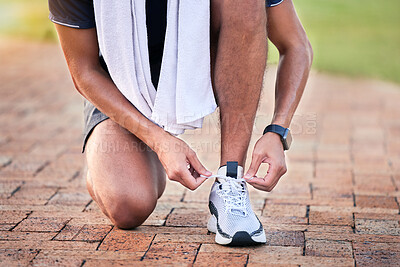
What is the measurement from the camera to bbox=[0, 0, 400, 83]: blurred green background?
6301 mm

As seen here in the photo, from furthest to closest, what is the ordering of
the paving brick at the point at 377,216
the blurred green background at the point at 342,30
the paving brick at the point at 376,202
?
the blurred green background at the point at 342,30 < the paving brick at the point at 376,202 < the paving brick at the point at 377,216

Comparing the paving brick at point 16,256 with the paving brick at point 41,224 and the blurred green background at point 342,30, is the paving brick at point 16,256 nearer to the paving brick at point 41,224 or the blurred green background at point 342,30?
the paving brick at point 41,224

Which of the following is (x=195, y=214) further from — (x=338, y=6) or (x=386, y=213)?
(x=338, y=6)

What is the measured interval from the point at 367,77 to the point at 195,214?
156 inches

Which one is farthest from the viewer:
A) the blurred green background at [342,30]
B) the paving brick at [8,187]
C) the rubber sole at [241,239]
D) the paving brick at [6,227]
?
the blurred green background at [342,30]

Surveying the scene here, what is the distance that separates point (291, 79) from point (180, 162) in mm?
567

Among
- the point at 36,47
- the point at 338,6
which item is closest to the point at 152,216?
the point at 36,47

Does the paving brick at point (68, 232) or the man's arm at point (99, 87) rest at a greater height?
the man's arm at point (99, 87)

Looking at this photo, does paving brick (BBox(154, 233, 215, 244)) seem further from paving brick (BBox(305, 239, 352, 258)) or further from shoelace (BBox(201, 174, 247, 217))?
paving brick (BBox(305, 239, 352, 258))

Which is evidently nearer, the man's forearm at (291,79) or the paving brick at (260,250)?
the paving brick at (260,250)

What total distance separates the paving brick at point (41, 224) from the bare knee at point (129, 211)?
0.20m

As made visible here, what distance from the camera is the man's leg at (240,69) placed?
1.91 metres

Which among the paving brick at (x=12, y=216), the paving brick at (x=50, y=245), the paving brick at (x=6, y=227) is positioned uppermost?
the paving brick at (x=50, y=245)

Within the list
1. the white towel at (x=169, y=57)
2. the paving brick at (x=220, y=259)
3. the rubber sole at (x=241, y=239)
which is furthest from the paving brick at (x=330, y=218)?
the white towel at (x=169, y=57)
